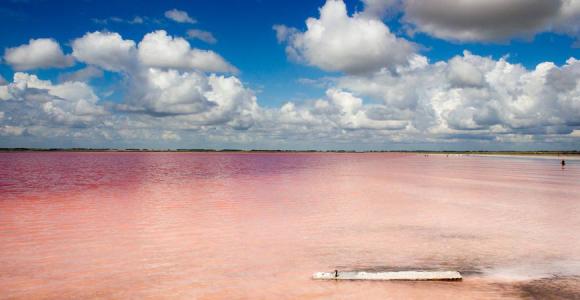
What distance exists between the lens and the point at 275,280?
889 centimetres

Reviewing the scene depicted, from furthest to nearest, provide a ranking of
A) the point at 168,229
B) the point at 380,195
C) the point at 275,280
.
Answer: the point at 380,195
the point at 168,229
the point at 275,280

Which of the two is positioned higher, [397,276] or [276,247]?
[397,276]

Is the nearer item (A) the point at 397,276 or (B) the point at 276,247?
(A) the point at 397,276

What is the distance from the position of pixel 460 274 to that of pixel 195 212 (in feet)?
42.6

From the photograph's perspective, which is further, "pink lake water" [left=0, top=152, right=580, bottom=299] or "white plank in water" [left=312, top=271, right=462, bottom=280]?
"white plank in water" [left=312, top=271, right=462, bottom=280]

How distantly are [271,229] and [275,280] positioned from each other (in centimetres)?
586

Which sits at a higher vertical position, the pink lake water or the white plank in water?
the white plank in water

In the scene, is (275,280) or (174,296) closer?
(174,296)

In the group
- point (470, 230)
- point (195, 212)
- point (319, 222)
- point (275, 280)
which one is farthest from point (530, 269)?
point (195, 212)

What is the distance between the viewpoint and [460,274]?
903 cm

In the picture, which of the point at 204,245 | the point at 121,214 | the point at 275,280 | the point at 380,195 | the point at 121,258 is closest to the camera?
the point at 275,280

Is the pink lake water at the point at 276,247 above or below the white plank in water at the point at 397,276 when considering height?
below

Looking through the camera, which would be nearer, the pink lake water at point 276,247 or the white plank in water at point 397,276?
the pink lake water at point 276,247

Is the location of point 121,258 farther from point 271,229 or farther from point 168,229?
point 271,229
